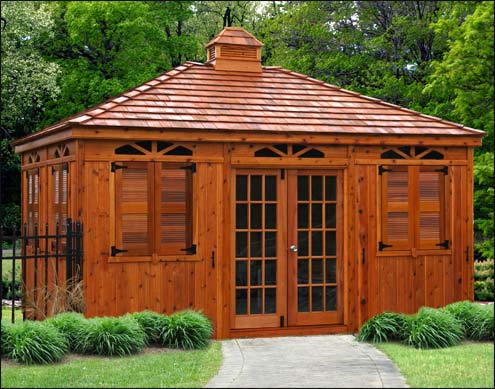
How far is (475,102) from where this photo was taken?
1412 centimetres

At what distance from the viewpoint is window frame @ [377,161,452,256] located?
491 inches

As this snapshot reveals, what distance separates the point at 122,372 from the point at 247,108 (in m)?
4.87

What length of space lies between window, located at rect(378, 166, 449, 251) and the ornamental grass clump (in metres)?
1.37

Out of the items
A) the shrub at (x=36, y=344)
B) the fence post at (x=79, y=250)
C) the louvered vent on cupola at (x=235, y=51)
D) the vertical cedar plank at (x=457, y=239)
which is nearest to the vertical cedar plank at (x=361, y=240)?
the vertical cedar plank at (x=457, y=239)

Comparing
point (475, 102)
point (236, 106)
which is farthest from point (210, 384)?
point (475, 102)

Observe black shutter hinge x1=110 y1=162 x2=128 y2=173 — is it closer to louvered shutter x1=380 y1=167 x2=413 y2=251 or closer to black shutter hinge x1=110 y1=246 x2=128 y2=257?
black shutter hinge x1=110 y1=246 x2=128 y2=257

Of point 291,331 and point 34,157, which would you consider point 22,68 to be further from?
point 291,331

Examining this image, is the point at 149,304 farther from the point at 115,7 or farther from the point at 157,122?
the point at 115,7

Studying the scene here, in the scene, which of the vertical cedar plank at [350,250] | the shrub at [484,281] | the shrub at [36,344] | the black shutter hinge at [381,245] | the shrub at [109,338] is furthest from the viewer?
the shrub at [484,281]

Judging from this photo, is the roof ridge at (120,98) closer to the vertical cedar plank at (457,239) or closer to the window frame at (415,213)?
the window frame at (415,213)

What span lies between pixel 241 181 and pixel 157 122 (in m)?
1.40

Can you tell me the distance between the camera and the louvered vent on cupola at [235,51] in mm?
13727

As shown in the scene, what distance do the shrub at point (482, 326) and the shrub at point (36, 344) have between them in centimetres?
513

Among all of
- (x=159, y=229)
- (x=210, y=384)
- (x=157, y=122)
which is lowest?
(x=210, y=384)
